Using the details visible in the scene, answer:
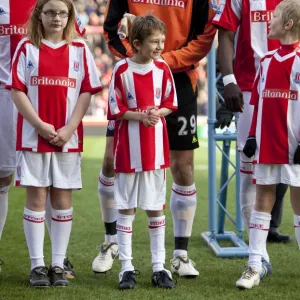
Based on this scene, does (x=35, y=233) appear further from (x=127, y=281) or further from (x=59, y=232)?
(x=127, y=281)

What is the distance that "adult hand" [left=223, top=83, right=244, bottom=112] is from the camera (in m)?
4.73

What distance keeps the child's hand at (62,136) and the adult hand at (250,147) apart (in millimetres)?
956

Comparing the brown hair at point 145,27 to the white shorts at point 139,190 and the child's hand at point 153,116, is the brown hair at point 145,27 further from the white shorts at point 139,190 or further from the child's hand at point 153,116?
the white shorts at point 139,190

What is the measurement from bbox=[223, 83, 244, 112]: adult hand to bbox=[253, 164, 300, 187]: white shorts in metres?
0.39

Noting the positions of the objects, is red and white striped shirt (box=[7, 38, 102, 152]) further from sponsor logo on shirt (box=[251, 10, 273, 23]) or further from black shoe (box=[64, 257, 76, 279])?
sponsor logo on shirt (box=[251, 10, 273, 23])

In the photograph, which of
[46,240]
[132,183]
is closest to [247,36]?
[132,183]

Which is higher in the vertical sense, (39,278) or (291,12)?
(291,12)

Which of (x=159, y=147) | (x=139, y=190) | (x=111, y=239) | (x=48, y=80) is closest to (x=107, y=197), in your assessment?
(x=111, y=239)

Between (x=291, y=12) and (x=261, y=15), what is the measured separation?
39 centimetres

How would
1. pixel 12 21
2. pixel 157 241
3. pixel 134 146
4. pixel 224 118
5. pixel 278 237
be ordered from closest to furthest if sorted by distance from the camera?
pixel 134 146 → pixel 157 241 → pixel 12 21 → pixel 224 118 → pixel 278 237

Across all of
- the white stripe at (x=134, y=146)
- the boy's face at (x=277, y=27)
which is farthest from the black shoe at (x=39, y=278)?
the boy's face at (x=277, y=27)

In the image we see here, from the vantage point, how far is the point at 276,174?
14.8ft

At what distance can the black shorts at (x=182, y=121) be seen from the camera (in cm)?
496

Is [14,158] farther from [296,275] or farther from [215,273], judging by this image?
[296,275]
